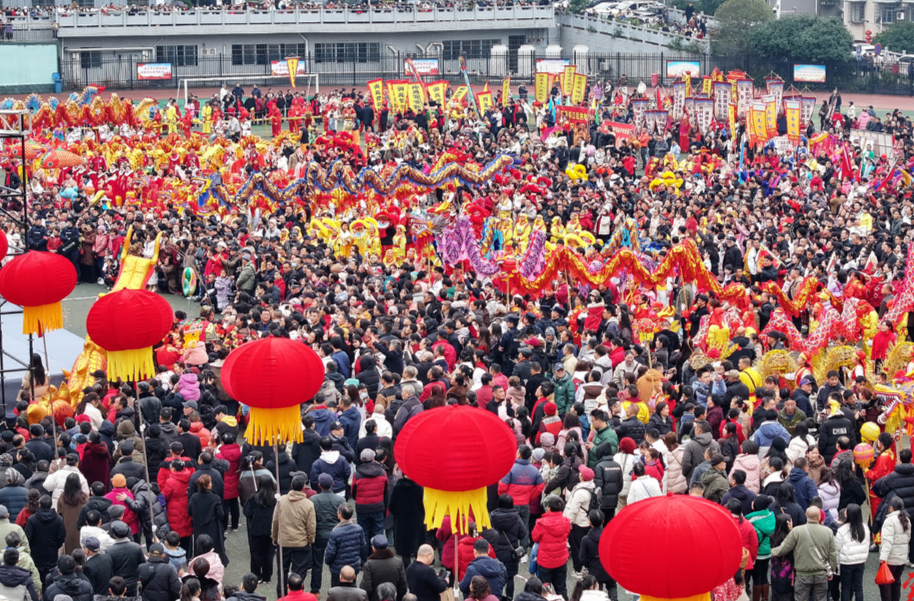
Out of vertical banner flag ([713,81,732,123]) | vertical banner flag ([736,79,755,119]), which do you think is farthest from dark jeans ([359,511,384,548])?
vertical banner flag ([713,81,732,123])

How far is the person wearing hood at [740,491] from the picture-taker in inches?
387

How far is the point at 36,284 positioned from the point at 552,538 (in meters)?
6.07

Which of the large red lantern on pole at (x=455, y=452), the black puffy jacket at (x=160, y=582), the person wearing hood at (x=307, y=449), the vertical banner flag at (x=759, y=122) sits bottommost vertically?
the black puffy jacket at (x=160, y=582)

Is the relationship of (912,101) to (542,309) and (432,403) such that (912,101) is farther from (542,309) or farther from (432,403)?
(432,403)

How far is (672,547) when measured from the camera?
6648mm

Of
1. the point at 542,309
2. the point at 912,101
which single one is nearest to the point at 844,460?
the point at 542,309

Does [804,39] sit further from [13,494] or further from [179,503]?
[13,494]

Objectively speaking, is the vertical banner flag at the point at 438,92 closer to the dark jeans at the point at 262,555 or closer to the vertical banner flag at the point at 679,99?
the vertical banner flag at the point at 679,99

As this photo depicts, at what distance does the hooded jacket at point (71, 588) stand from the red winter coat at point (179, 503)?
1721 mm

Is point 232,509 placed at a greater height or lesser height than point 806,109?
lesser

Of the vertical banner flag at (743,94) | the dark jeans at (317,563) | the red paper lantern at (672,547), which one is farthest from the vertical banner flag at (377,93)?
the red paper lantern at (672,547)

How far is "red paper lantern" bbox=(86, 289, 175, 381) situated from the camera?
11133 mm

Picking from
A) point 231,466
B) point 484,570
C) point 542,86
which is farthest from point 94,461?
point 542,86

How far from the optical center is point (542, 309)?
52.1ft
